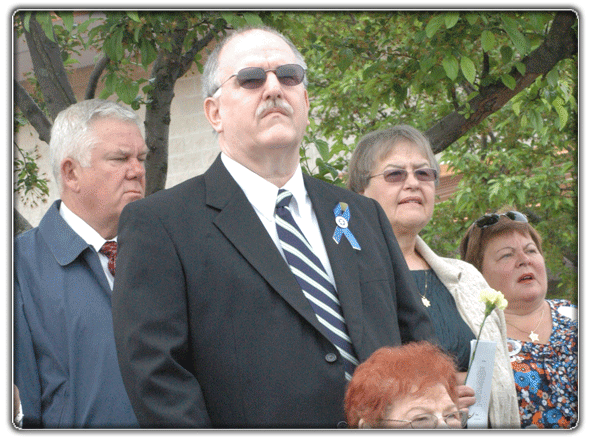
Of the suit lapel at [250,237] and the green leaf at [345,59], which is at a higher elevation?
the green leaf at [345,59]

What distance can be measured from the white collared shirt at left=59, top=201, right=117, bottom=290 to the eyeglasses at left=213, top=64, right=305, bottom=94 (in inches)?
31.8

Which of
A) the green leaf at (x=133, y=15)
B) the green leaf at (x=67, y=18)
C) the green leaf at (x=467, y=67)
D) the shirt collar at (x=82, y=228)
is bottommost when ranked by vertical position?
the shirt collar at (x=82, y=228)

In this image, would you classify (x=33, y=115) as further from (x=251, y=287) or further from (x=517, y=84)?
(x=517, y=84)

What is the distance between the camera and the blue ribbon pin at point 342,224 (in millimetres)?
2469

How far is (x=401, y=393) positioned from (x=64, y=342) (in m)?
1.14

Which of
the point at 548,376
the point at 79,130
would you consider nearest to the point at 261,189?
the point at 79,130

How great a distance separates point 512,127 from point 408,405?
17.9 feet

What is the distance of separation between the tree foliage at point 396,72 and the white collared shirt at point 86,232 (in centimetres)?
76

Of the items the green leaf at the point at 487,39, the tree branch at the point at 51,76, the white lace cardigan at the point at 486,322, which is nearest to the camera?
the white lace cardigan at the point at 486,322

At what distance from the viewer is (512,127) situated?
7.13 metres

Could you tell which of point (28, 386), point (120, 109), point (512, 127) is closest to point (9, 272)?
point (28, 386)

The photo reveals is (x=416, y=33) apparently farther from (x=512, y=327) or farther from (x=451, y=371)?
(x=451, y=371)

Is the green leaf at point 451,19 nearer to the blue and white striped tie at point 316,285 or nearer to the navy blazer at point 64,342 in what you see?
the blue and white striped tie at point 316,285

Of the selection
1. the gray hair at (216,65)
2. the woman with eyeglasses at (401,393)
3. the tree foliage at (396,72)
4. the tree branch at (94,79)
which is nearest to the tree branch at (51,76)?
the tree foliage at (396,72)
